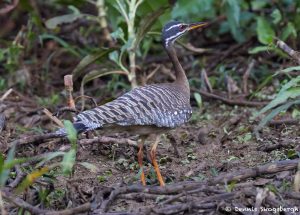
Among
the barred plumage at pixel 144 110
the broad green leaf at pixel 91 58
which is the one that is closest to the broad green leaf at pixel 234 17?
the broad green leaf at pixel 91 58

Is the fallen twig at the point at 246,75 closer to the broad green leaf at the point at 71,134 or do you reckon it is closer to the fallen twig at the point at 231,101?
the fallen twig at the point at 231,101

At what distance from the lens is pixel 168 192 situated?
213 inches

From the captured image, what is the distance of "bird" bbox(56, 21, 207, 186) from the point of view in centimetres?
585

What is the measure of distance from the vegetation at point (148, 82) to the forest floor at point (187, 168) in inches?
0.5

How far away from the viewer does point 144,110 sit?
623 cm

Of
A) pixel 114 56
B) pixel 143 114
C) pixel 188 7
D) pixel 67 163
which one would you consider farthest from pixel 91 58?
pixel 67 163

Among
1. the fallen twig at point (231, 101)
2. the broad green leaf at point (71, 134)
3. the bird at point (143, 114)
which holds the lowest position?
the fallen twig at point (231, 101)

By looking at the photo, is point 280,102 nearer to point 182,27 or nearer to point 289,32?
point 182,27

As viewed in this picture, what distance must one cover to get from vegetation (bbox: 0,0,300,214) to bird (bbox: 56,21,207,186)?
14.6 inches

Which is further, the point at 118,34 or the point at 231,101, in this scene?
the point at 231,101

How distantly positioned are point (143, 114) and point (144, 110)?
55 millimetres

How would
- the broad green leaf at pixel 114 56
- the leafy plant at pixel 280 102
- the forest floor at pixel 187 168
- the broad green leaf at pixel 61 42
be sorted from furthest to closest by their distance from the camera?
the broad green leaf at pixel 61 42, the broad green leaf at pixel 114 56, the leafy plant at pixel 280 102, the forest floor at pixel 187 168

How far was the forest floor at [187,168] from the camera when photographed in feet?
17.0

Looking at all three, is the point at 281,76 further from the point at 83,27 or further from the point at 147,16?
the point at 83,27
